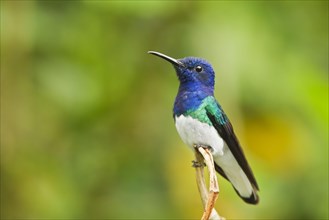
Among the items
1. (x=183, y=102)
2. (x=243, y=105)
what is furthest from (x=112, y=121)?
(x=183, y=102)

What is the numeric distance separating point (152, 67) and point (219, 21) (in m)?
0.41

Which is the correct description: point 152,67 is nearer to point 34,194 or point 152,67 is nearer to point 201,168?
point 34,194

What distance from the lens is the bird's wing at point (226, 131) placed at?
2.13 metres

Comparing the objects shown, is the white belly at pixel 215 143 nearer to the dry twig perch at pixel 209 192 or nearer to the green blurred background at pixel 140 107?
the dry twig perch at pixel 209 192

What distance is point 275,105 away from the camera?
3277mm

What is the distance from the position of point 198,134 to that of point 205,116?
0.29ft

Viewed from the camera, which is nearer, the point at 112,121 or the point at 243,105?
the point at 243,105

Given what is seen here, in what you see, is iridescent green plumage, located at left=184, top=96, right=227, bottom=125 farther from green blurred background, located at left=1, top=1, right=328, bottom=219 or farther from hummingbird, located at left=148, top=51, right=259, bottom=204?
green blurred background, located at left=1, top=1, right=328, bottom=219

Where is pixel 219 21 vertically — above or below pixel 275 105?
above

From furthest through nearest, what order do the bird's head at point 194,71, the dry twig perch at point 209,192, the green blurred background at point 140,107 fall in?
1. the green blurred background at point 140,107
2. the bird's head at point 194,71
3. the dry twig perch at point 209,192

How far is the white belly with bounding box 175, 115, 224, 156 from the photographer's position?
2.04 m

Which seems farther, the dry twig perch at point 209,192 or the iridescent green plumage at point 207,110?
the iridescent green plumage at point 207,110

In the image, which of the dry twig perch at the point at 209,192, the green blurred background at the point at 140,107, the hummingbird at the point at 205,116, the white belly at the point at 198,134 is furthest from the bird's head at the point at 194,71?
the green blurred background at the point at 140,107

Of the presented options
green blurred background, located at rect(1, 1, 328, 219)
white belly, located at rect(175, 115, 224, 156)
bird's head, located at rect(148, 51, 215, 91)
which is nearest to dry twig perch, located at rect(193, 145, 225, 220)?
white belly, located at rect(175, 115, 224, 156)
